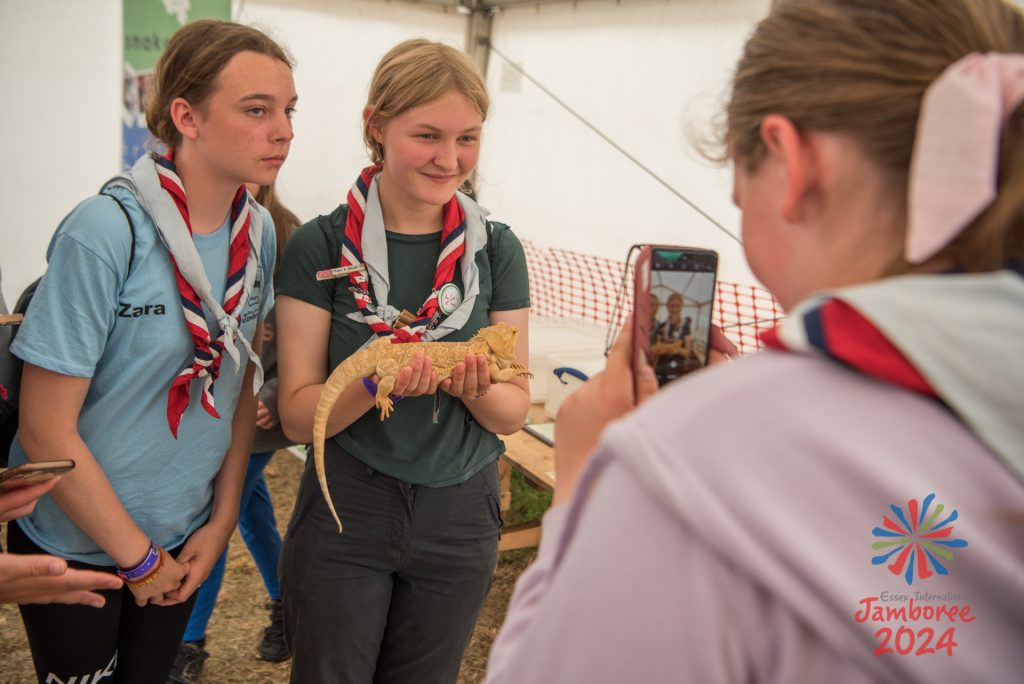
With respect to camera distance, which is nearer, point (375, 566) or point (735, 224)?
point (375, 566)

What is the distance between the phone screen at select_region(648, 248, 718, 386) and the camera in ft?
3.27

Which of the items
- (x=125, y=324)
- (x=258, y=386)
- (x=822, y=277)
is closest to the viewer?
(x=822, y=277)

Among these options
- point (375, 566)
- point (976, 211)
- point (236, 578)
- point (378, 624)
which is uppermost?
point (976, 211)

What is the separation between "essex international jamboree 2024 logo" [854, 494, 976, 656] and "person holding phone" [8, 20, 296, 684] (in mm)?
1588

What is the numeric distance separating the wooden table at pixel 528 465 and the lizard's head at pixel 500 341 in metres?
0.66

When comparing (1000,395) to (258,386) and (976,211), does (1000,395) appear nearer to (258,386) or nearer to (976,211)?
(976,211)

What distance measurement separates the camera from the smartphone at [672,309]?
3.24 feet

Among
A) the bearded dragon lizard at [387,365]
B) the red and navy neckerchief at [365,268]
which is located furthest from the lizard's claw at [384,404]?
the red and navy neckerchief at [365,268]

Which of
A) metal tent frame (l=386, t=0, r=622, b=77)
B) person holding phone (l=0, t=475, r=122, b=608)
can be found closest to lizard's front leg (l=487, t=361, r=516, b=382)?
person holding phone (l=0, t=475, r=122, b=608)

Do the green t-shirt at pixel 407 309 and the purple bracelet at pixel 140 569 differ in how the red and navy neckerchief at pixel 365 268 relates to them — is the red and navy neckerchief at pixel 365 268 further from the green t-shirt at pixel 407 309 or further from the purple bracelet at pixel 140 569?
the purple bracelet at pixel 140 569

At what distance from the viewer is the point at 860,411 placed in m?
0.59

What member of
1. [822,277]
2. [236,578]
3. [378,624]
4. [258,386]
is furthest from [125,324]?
[236,578]

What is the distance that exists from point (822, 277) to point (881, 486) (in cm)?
24

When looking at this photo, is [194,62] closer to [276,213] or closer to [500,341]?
[500,341]
